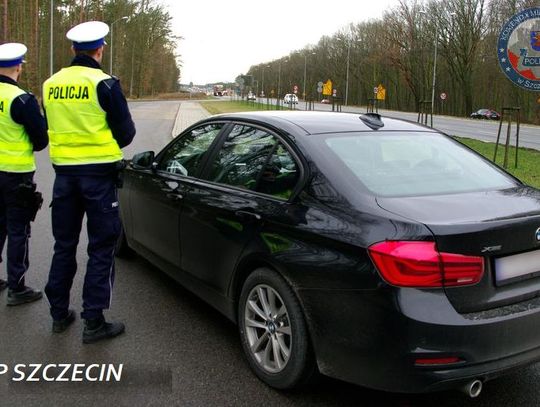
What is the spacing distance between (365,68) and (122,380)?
89770 mm

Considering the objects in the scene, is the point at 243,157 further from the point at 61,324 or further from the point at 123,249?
the point at 123,249

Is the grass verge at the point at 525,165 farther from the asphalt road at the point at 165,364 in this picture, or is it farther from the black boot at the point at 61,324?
the black boot at the point at 61,324

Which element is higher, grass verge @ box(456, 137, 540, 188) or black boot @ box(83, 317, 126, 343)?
grass verge @ box(456, 137, 540, 188)

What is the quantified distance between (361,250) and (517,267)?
0.77 metres

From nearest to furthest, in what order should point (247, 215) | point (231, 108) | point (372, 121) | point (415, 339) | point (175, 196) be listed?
point (415, 339)
point (247, 215)
point (372, 121)
point (175, 196)
point (231, 108)

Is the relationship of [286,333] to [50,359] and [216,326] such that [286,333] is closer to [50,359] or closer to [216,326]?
[216,326]

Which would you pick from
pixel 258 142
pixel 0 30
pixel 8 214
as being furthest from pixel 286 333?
pixel 0 30

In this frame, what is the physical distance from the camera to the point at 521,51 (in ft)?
27.6

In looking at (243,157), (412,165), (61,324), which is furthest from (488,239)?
(61,324)

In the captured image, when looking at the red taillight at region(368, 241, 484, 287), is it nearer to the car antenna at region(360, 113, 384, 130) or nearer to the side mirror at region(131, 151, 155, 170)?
the car antenna at region(360, 113, 384, 130)

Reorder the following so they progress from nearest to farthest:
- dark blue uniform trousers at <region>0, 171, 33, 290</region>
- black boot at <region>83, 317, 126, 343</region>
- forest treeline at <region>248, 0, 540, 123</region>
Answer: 1. black boot at <region>83, 317, 126, 343</region>
2. dark blue uniform trousers at <region>0, 171, 33, 290</region>
3. forest treeline at <region>248, 0, 540, 123</region>

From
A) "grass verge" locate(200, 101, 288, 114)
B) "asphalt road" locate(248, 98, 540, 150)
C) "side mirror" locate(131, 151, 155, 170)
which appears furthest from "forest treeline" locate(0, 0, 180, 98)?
"side mirror" locate(131, 151, 155, 170)

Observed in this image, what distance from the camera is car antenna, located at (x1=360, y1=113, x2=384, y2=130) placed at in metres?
3.83

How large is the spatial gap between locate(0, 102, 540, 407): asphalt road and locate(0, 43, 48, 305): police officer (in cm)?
29
